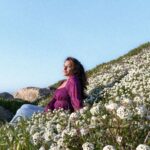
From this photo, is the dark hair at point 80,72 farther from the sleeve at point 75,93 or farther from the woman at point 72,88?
the sleeve at point 75,93

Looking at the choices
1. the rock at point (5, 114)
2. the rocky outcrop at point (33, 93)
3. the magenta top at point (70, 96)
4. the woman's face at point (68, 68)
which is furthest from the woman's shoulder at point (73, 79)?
the rocky outcrop at point (33, 93)

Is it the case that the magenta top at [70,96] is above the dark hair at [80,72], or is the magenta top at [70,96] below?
below

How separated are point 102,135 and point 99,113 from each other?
→ 0.68 meters

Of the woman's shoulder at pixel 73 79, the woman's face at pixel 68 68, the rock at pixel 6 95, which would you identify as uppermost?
the rock at pixel 6 95

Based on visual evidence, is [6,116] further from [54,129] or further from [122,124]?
[122,124]

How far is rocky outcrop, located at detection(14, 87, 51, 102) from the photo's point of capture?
1841 inches

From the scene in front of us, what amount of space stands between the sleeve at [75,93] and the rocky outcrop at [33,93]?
25.5 m

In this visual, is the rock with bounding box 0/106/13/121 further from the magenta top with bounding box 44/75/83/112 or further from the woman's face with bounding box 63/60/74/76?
the woman's face with bounding box 63/60/74/76

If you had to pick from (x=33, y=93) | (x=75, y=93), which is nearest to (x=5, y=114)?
(x=33, y=93)

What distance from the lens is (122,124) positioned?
9102mm

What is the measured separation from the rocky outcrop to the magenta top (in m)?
24.7

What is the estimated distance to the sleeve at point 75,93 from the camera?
19.7 m

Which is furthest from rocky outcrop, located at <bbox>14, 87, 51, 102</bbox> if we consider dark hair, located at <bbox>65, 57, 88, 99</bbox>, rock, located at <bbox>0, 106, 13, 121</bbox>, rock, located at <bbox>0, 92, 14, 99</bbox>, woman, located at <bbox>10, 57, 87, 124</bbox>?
dark hair, located at <bbox>65, 57, 88, 99</bbox>

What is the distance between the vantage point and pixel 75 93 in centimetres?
2005
